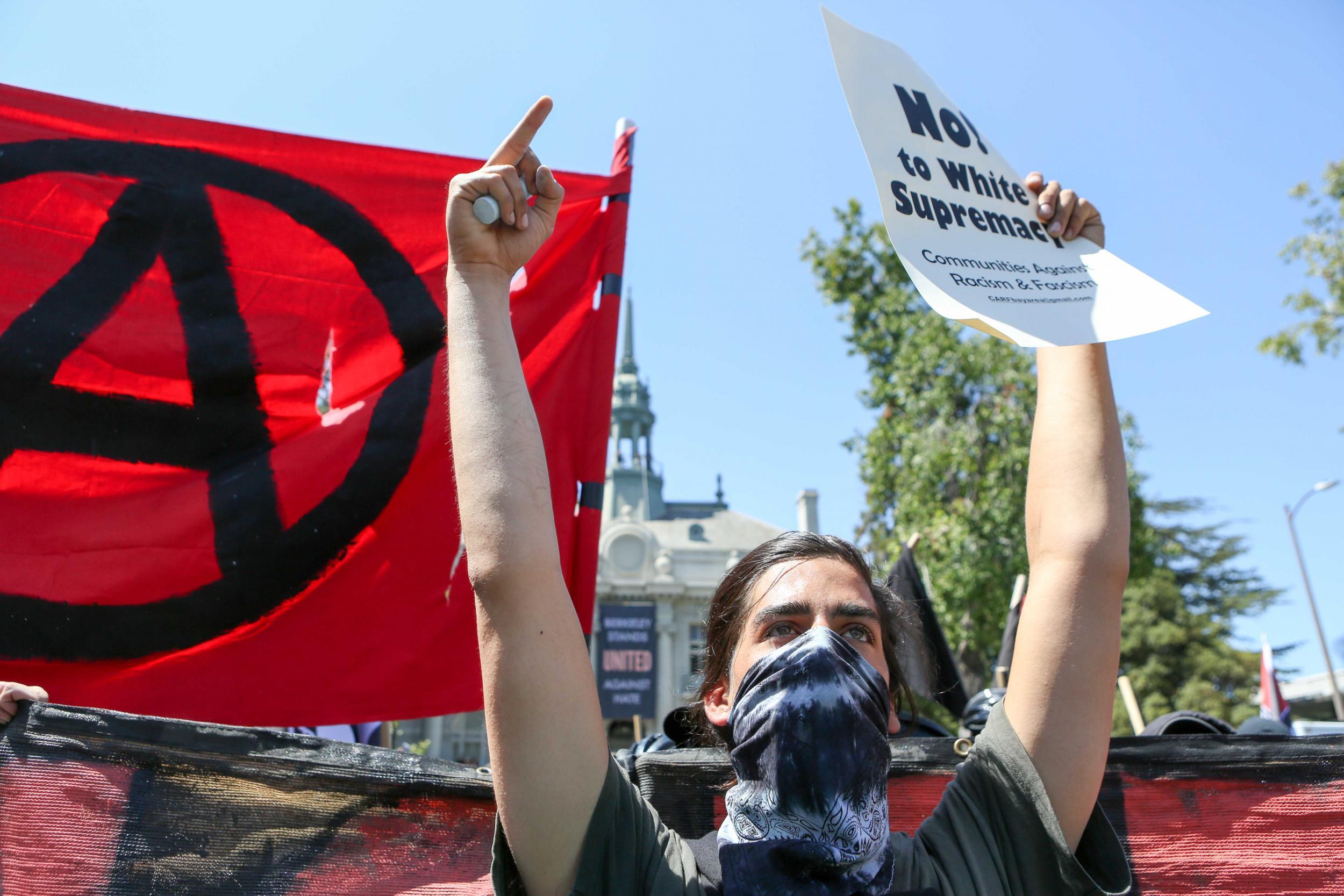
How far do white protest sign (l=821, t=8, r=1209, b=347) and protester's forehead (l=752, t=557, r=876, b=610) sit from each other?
1.83 feet

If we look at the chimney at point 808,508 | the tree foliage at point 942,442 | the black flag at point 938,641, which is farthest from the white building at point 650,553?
the black flag at point 938,641

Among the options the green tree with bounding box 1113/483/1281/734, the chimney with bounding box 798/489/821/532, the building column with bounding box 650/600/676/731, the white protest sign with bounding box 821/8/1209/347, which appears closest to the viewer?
the white protest sign with bounding box 821/8/1209/347

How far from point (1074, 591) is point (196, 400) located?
2481 millimetres

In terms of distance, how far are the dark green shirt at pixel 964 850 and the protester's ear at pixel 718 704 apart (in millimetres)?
253

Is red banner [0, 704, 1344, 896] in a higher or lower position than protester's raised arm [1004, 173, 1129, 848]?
lower

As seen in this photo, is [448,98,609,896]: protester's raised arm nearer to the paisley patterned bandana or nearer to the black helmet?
the paisley patterned bandana

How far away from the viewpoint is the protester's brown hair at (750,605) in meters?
2.02

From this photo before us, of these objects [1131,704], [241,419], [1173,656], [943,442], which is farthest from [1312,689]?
[241,419]

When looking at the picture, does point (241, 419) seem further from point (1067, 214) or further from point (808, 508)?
point (808, 508)

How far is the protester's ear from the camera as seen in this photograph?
1941mm

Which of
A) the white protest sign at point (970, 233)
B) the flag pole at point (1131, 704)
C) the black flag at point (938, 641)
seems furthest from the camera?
the black flag at point (938, 641)

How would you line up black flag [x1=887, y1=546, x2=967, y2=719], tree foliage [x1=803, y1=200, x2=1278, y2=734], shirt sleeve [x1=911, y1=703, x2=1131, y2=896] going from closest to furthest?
1. shirt sleeve [x1=911, y1=703, x2=1131, y2=896]
2. black flag [x1=887, y1=546, x2=967, y2=719]
3. tree foliage [x1=803, y1=200, x2=1278, y2=734]

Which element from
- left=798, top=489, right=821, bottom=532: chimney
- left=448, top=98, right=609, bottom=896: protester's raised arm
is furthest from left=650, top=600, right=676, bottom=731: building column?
left=448, top=98, right=609, bottom=896: protester's raised arm

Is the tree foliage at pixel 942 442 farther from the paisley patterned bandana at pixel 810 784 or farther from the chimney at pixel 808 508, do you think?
the chimney at pixel 808 508
